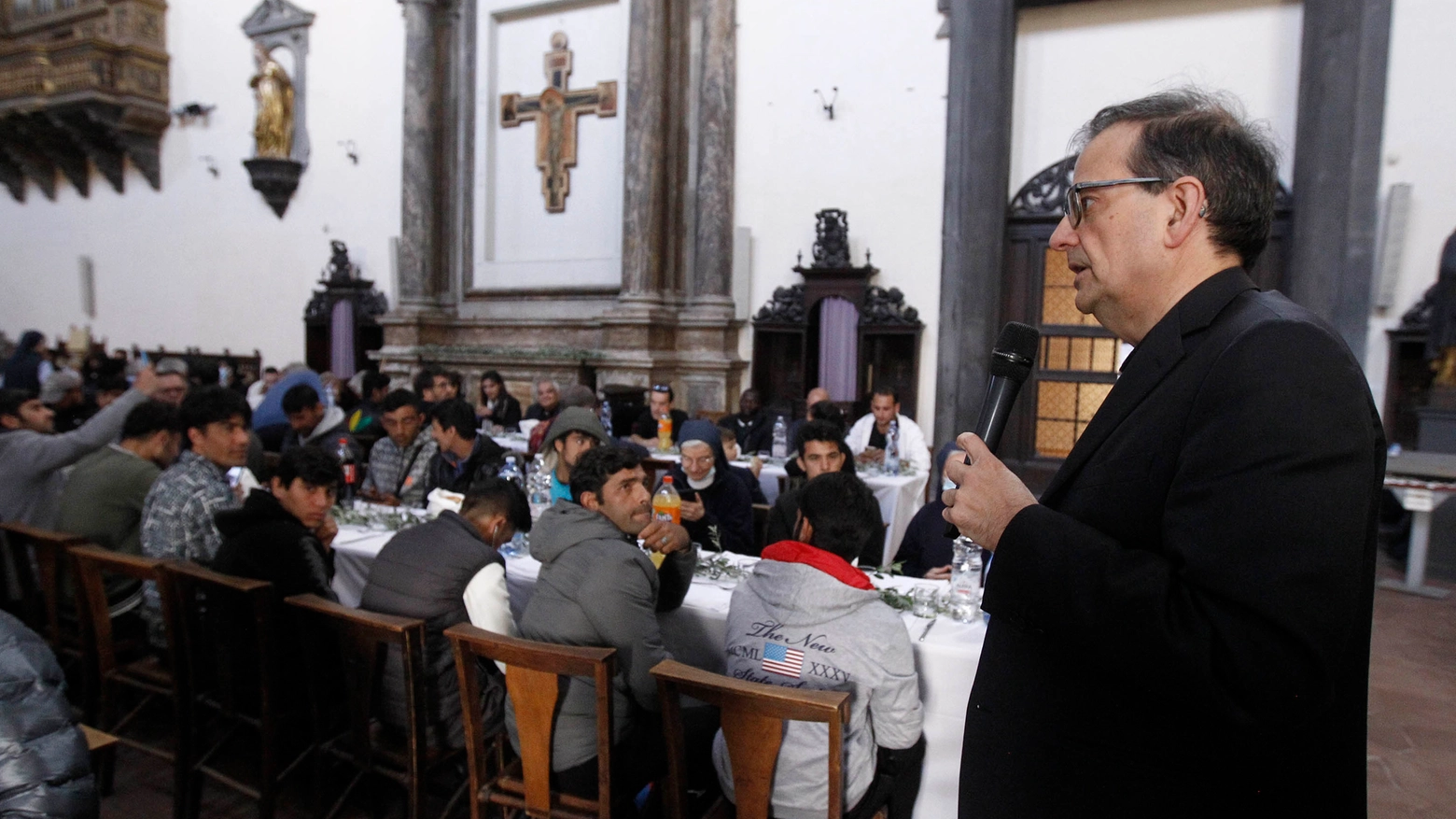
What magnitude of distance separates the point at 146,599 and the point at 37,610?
3.08 feet

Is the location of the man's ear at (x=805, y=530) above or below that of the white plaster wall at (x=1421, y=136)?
below

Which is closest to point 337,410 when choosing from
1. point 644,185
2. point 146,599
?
point 146,599

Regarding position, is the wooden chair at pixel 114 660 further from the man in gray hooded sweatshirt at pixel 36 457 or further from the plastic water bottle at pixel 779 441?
the plastic water bottle at pixel 779 441

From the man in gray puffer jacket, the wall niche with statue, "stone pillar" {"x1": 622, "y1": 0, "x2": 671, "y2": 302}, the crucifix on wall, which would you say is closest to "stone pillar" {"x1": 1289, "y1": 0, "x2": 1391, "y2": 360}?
"stone pillar" {"x1": 622, "y1": 0, "x2": 671, "y2": 302}

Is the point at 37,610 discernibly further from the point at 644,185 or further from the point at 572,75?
the point at 572,75

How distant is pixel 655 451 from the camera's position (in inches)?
251

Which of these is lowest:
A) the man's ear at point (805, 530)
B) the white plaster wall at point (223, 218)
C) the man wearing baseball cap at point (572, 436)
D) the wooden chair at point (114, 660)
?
the wooden chair at point (114, 660)

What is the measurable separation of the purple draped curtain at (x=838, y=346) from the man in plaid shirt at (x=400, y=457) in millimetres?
4684

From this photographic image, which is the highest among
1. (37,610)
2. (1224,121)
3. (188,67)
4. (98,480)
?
(188,67)

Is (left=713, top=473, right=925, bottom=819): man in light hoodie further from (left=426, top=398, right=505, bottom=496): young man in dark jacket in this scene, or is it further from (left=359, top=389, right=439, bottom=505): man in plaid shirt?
(left=359, top=389, right=439, bottom=505): man in plaid shirt

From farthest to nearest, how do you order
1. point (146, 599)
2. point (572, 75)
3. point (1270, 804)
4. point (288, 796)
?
point (572, 75), point (146, 599), point (288, 796), point (1270, 804)

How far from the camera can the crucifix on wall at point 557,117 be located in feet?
33.2

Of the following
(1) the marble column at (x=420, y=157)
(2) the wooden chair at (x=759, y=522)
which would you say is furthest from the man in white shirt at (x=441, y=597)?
(1) the marble column at (x=420, y=157)

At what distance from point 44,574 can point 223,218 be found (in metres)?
11.9
